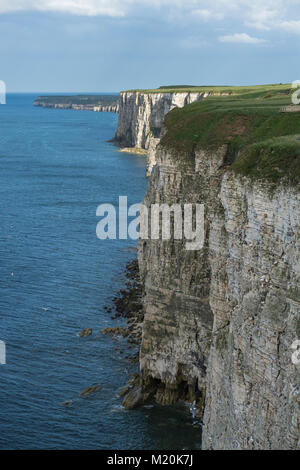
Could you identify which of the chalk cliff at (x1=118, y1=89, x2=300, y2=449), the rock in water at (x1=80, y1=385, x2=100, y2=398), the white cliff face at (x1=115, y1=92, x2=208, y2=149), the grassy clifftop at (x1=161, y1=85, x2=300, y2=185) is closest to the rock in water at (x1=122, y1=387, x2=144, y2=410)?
the chalk cliff at (x1=118, y1=89, x2=300, y2=449)

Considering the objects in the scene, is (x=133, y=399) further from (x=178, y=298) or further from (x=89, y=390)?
(x=178, y=298)

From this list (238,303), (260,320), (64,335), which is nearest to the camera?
(260,320)

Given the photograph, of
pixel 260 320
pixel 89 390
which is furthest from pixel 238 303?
pixel 89 390

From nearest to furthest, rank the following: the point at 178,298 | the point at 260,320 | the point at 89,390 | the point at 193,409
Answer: the point at 260,320 → the point at 193,409 → the point at 178,298 → the point at 89,390

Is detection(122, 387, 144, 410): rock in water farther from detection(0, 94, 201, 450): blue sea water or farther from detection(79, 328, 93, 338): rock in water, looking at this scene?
detection(79, 328, 93, 338): rock in water
